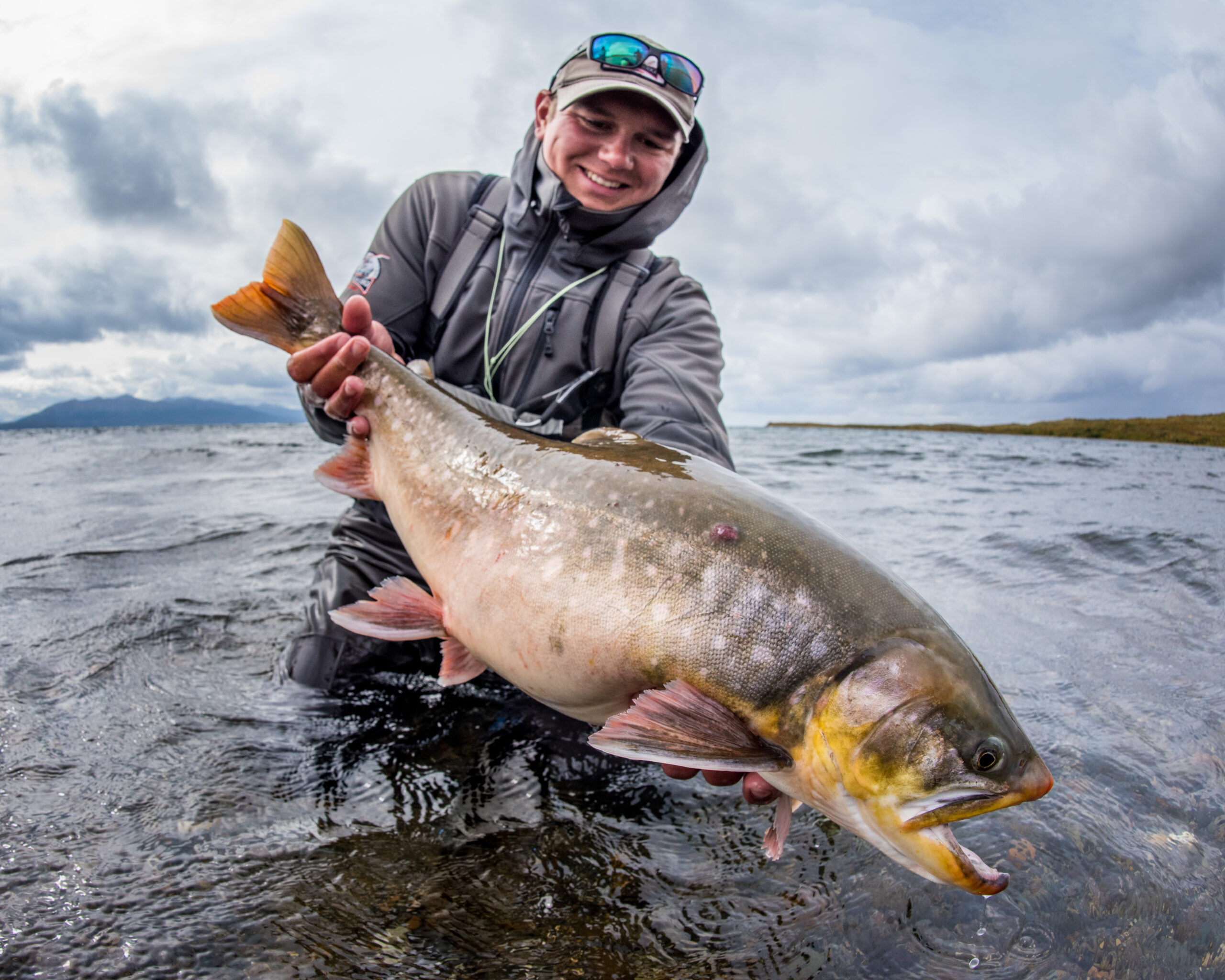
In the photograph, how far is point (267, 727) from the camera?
3461 millimetres

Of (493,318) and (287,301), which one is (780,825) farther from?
(493,318)

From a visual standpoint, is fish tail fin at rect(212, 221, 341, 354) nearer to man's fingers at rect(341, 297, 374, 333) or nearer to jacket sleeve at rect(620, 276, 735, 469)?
man's fingers at rect(341, 297, 374, 333)

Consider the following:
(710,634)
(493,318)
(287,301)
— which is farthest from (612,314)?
(710,634)

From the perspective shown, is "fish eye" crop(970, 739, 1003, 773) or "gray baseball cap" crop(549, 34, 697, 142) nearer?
"fish eye" crop(970, 739, 1003, 773)

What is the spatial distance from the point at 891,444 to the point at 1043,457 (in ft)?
41.1

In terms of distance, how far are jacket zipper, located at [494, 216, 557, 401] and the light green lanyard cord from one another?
40 mm

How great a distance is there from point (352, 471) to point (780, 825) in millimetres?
2218

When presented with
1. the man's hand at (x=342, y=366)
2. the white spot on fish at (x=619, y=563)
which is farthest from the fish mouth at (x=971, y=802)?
the man's hand at (x=342, y=366)

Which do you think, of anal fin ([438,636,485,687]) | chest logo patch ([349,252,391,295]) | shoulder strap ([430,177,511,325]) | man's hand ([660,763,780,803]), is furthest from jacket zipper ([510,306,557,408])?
man's hand ([660,763,780,803])

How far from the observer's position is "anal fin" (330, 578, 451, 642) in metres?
2.73

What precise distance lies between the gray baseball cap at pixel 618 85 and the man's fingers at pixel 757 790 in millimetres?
3138

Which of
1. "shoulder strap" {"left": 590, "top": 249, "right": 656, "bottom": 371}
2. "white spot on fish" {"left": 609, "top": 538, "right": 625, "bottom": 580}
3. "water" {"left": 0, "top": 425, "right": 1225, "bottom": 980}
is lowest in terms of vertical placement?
"water" {"left": 0, "top": 425, "right": 1225, "bottom": 980}

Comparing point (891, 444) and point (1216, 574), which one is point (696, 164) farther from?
point (891, 444)

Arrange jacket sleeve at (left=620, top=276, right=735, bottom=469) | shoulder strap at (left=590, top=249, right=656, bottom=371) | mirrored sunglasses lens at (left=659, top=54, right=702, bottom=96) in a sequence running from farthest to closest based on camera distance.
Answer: shoulder strap at (left=590, top=249, right=656, bottom=371), mirrored sunglasses lens at (left=659, top=54, right=702, bottom=96), jacket sleeve at (left=620, top=276, right=735, bottom=469)
